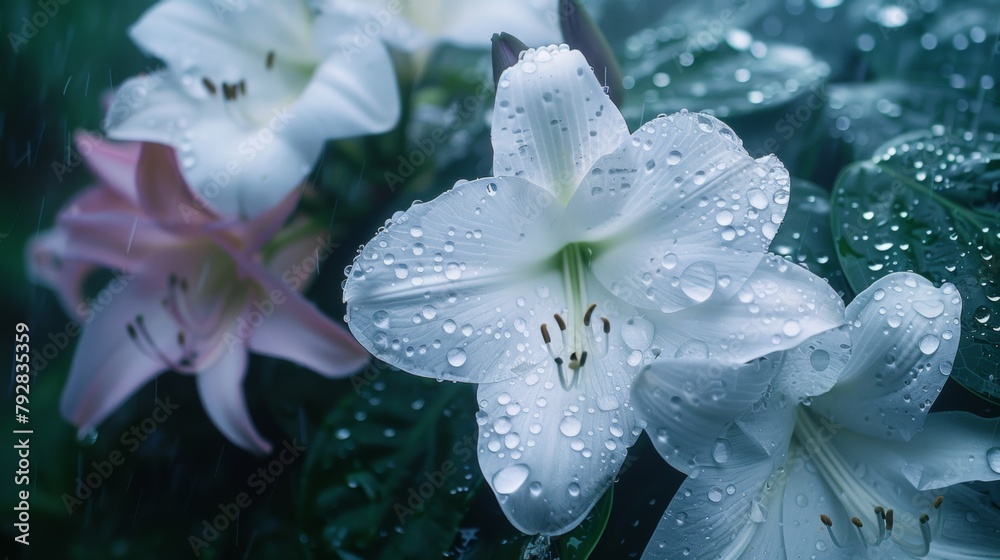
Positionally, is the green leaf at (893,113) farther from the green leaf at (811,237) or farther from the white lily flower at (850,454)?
the white lily flower at (850,454)

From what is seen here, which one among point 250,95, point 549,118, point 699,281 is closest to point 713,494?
point 699,281

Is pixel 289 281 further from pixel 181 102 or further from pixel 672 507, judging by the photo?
pixel 672 507

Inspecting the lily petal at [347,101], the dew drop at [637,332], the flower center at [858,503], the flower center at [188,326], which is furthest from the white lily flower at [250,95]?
the flower center at [858,503]

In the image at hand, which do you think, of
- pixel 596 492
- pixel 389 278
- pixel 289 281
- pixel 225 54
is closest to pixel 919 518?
pixel 596 492

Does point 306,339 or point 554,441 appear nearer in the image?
point 554,441

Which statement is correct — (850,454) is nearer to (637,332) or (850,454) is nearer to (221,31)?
(637,332)

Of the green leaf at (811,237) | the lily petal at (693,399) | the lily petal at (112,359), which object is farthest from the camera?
the lily petal at (112,359)
